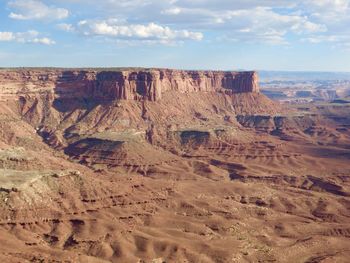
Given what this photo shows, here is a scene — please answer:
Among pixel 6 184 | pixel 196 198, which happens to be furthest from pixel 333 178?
pixel 6 184

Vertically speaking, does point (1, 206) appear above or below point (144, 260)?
above

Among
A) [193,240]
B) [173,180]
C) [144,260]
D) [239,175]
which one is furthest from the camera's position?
[239,175]

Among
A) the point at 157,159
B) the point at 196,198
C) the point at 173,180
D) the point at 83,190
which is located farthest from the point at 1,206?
the point at 157,159

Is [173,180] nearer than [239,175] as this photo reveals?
Yes

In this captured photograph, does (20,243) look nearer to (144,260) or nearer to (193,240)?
(144,260)

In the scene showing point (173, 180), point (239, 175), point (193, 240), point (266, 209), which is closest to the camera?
point (193, 240)

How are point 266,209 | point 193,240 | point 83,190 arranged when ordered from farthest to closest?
point 266,209 → point 83,190 → point 193,240

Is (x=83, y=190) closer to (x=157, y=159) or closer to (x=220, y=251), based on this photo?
(x=220, y=251)

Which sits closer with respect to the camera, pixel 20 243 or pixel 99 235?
pixel 20 243

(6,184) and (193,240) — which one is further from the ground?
(6,184)
